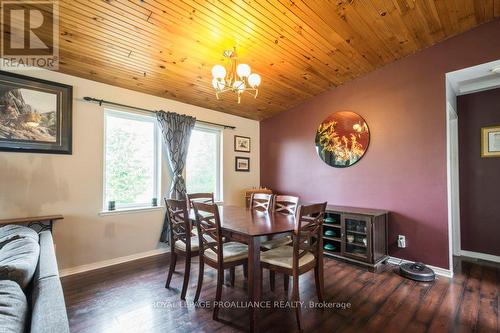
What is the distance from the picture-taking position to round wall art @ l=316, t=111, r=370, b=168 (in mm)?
3668

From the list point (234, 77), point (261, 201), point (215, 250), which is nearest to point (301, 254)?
point (215, 250)

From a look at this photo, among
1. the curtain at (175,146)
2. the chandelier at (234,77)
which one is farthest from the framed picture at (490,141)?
the curtain at (175,146)

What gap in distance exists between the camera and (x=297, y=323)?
1.91m

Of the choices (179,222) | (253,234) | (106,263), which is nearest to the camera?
(253,234)

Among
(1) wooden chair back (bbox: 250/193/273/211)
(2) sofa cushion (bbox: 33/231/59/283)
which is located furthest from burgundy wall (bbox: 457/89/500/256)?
(2) sofa cushion (bbox: 33/231/59/283)

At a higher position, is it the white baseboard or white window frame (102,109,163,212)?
white window frame (102,109,163,212)

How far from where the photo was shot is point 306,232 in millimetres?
2006

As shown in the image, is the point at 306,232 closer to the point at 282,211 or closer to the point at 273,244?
the point at 273,244

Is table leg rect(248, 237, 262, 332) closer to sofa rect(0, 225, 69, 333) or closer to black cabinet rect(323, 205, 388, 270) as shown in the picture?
sofa rect(0, 225, 69, 333)

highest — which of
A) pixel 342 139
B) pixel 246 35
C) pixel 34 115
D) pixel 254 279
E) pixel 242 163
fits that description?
pixel 246 35

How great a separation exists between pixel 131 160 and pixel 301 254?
2.72m

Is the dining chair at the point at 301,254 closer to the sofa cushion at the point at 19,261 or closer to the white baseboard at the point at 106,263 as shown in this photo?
the sofa cushion at the point at 19,261

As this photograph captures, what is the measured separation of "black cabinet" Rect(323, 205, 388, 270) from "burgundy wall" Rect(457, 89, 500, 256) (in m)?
1.34

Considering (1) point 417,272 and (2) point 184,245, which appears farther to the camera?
(1) point 417,272
